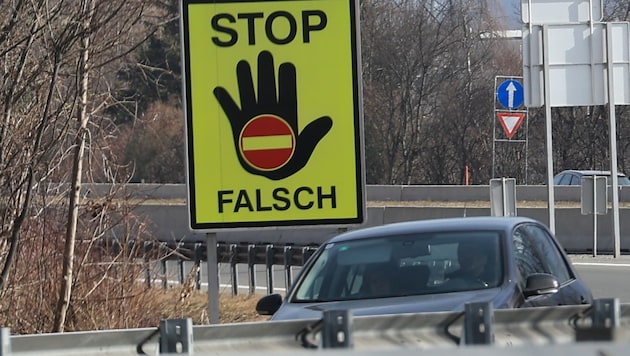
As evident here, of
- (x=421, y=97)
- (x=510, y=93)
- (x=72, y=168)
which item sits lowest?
(x=72, y=168)

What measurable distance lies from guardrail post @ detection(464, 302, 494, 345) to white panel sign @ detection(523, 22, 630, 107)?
63.4ft

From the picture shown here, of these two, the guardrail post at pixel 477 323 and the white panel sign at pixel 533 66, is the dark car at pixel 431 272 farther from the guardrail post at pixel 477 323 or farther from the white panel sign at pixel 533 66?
the white panel sign at pixel 533 66

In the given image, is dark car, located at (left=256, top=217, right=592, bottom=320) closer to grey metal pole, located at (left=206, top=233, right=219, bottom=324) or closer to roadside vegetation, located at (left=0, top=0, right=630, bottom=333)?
grey metal pole, located at (left=206, top=233, right=219, bottom=324)

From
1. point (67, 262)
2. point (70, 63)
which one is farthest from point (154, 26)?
point (67, 262)

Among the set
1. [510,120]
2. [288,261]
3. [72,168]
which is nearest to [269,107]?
[72,168]

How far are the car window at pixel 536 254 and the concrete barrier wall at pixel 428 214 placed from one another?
1148 cm

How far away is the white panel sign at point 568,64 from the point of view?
939 inches

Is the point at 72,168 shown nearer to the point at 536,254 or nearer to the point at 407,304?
the point at 536,254

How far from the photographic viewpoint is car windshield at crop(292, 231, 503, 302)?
848 centimetres

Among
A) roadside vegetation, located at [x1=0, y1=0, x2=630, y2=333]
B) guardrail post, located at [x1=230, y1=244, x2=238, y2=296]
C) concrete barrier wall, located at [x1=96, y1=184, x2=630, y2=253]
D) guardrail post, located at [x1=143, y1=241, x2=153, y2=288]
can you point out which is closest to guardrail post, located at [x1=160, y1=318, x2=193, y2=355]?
roadside vegetation, located at [x1=0, y1=0, x2=630, y2=333]

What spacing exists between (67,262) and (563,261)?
4601mm

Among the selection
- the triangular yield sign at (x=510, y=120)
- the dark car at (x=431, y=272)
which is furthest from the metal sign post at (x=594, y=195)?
the dark car at (x=431, y=272)

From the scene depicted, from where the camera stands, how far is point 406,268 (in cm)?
870

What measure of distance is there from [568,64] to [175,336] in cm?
2038
